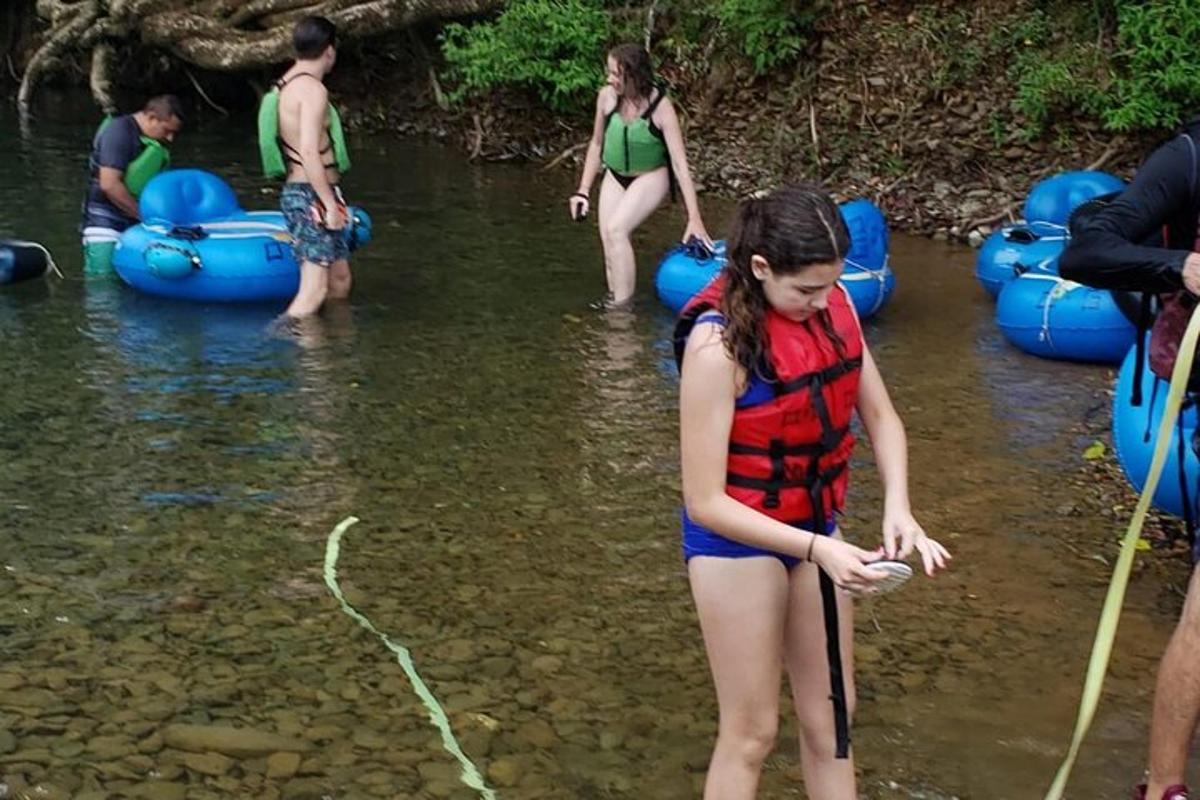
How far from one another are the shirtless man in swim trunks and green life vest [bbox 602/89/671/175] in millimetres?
1613

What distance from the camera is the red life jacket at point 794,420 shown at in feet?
9.78

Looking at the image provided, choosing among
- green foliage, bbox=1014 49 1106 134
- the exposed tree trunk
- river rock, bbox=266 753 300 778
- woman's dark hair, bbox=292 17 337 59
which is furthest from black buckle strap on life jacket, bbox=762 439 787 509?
the exposed tree trunk

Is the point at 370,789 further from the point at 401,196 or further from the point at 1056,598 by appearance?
the point at 401,196

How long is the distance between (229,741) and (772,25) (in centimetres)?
1037

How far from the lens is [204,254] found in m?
8.58

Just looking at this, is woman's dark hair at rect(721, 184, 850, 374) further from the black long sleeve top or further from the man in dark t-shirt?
the man in dark t-shirt

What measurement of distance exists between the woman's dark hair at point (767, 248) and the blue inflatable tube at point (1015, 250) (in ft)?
19.0

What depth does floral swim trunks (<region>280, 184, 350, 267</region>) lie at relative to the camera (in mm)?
8125

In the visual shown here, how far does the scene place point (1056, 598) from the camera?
15.9 ft

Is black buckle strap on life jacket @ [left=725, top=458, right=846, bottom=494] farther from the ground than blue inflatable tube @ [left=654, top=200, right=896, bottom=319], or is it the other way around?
black buckle strap on life jacket @ [left=725, top=458, right=846, bottom=494]

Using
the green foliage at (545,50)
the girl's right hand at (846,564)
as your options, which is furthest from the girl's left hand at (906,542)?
the green foliage at (545,50)

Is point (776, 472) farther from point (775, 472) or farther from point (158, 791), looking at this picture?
point (158, 791)

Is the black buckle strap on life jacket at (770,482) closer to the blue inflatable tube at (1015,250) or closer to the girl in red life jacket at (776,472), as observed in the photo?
the girl in red life jacket at (776,472)

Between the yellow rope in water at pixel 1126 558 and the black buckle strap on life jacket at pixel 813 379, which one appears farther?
the yellow rope in water at pixel 1126 558
